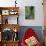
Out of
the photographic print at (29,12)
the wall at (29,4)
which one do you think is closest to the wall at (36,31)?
the wall at (29,4)

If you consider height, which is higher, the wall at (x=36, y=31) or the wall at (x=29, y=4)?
the wall at (x=29, y=4)

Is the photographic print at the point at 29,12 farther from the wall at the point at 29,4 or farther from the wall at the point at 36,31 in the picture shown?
the wall at the point at 36,31

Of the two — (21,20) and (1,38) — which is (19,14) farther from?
(1,38)

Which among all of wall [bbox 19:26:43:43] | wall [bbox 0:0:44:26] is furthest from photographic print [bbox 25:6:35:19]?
wall [bbox 19:26:43:43]

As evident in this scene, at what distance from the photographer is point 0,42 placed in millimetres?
5074

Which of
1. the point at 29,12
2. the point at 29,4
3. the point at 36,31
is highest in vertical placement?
the point at 29,4

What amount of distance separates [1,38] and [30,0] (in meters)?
1.58

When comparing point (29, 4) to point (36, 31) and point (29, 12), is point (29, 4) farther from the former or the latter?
point (36, 31)

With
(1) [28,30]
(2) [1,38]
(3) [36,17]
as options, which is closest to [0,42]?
(2) [1,38]

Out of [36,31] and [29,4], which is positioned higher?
[29,4]

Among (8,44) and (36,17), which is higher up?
(36,17)

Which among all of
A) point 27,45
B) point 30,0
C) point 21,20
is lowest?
point 27,45

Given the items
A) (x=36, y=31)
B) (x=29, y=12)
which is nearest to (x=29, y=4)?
(x=29, y=12)

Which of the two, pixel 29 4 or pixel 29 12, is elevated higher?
pixel 29 4
